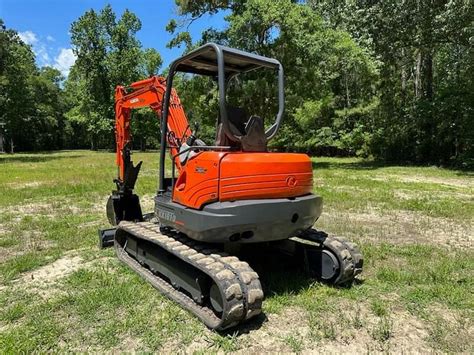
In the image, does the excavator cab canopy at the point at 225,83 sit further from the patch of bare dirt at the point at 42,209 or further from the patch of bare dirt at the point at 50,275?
the patch of bare dirt at the point at 42,209

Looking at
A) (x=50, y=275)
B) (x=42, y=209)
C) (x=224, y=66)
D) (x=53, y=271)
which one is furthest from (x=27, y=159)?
(x=224, y=66)

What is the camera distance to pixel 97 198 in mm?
10656

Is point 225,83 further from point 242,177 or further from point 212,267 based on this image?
point 212,267

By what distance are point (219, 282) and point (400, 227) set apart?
16.1 ft

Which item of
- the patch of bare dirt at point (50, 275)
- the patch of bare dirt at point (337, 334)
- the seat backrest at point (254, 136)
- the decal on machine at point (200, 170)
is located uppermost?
the seat backrest at point (254, 136)

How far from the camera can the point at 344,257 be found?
4.50 metres

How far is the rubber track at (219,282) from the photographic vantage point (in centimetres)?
353

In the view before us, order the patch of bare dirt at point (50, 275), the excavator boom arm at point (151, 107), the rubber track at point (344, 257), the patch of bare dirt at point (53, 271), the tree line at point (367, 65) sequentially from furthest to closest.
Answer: the tree line at point (367, 65), the excavator boom arm at point (151, 107), the patch of bare dirt at point (53, 271), the patch of bare dirt at point (50, 275), the rubber track at point (344, 257)

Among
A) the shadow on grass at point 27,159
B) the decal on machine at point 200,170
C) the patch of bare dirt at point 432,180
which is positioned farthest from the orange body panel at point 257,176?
the shadow on grass at point 27,159

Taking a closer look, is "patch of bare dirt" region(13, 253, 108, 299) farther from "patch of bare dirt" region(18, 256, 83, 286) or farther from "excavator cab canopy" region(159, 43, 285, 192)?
"excavator cab canopy" region(159, 43, 285, 192)

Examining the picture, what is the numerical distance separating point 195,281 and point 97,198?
23.8 feet

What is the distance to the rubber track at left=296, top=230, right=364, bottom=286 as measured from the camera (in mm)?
4480

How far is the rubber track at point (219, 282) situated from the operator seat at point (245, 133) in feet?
3.54

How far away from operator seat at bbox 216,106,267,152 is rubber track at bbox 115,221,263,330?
108 cm
